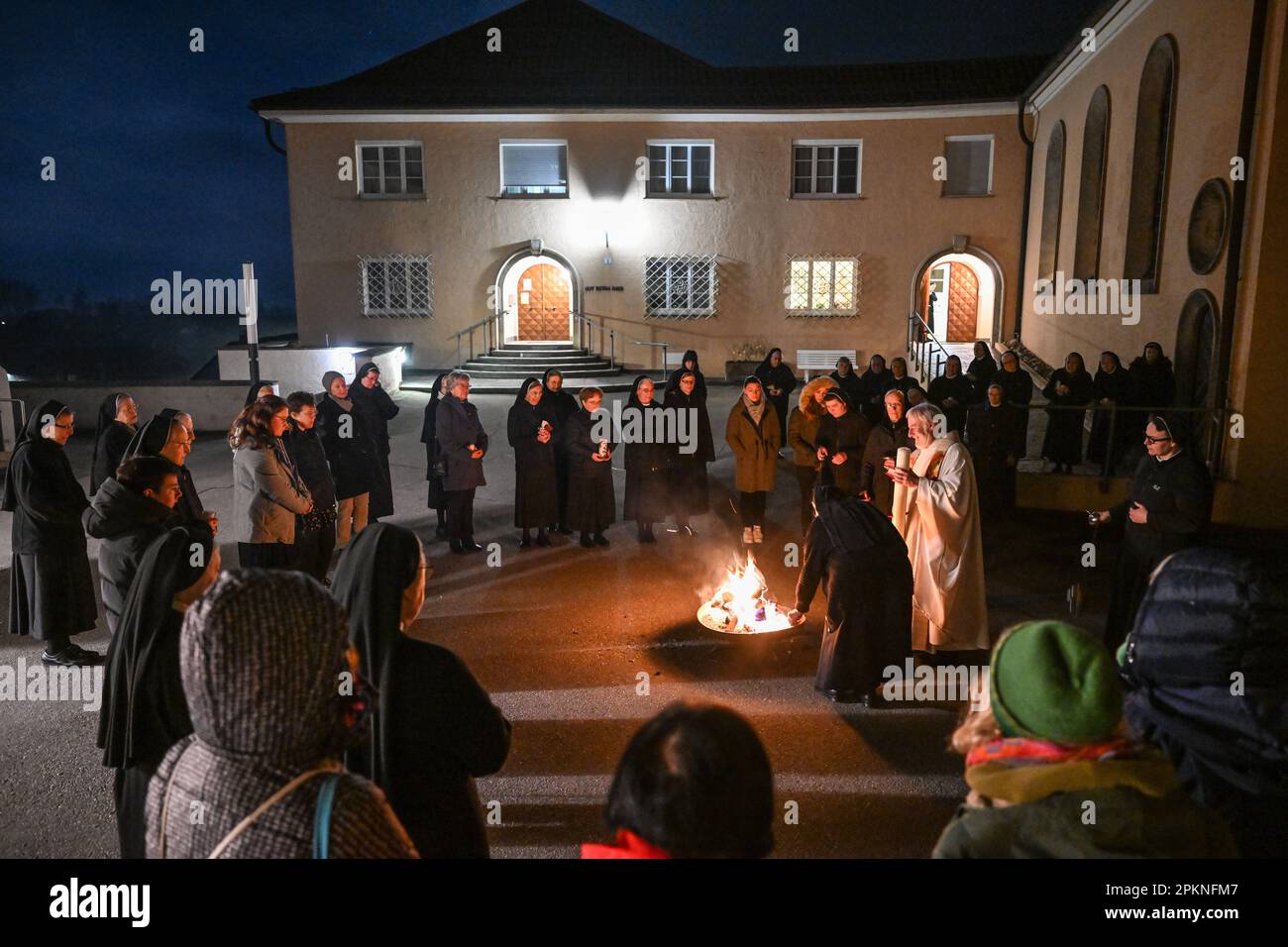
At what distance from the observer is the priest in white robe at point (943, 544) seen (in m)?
6.58

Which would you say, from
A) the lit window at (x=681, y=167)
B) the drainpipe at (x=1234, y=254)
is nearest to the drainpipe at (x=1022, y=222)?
the lit window at (x=681, y=167)

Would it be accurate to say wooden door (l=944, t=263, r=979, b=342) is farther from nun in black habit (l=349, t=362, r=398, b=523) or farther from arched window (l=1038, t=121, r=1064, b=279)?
nun in black habit (l=349, t=362, r=398, b=523)

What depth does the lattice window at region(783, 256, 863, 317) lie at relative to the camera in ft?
76.9

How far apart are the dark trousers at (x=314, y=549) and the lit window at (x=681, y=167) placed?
17.3 meters

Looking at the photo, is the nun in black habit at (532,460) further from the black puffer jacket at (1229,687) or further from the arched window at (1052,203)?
the arched window at (1052,203)

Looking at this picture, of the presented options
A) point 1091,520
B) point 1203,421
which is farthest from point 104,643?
point 1203,421

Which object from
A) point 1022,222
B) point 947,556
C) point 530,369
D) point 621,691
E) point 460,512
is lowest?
point 621,691

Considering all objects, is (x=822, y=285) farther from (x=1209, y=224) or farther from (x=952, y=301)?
(x=1209, y=224)

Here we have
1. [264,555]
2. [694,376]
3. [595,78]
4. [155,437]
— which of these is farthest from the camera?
[595,78]

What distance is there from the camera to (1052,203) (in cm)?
Answer: 1994

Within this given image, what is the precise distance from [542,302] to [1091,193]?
13171 millimetres

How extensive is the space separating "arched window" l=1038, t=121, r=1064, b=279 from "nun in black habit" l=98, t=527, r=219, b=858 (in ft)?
62.6

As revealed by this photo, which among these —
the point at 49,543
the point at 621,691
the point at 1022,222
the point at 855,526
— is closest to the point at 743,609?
the point at 621,691
